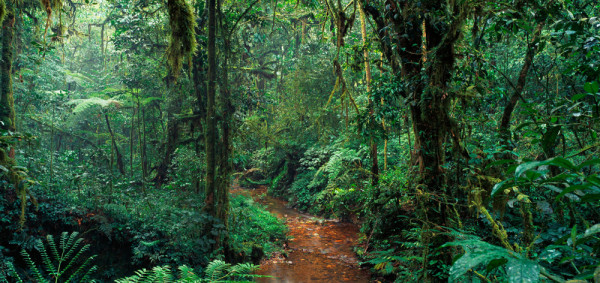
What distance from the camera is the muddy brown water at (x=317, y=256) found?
630 cm

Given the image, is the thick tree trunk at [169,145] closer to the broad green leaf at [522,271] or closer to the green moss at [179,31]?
the green moss at [179,31]

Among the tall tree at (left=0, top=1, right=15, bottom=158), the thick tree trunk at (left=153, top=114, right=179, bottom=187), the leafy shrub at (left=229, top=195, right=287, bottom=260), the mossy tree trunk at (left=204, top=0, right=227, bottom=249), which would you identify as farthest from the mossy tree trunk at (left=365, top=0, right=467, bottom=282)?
the thick tree trunk at (left=153, top=114, right=179, bottom=187)

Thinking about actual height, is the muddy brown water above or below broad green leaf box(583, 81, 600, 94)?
below

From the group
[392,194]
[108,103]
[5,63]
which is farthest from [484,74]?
[108,103]

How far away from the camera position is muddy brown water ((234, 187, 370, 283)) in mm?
6301

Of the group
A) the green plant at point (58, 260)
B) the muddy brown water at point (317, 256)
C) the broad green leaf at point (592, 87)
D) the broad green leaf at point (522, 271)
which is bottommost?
the muddy brown water at point (317, 256)

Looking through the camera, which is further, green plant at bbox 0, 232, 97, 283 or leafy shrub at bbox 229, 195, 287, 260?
leafy shrub at bbox 229, 195, 287, 260

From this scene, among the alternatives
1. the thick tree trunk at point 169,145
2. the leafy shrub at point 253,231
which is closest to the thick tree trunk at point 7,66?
the thick tree trunk at point 169,145

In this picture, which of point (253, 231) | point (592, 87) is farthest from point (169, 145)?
point (592, 87)

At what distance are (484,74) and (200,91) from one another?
675 cm

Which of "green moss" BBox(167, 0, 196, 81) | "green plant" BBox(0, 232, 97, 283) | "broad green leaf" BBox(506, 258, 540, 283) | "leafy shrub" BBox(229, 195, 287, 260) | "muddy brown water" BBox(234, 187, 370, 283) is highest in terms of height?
"green moss" BBox(167, 0, 196, 81)

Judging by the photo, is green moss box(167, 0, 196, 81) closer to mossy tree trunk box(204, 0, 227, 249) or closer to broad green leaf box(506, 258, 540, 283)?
mossy tree trunk box(204, 0, 227, 249)

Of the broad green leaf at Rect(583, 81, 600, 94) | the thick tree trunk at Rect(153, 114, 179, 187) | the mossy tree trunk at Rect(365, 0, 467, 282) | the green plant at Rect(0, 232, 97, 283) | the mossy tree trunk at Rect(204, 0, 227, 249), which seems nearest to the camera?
the broad green leaf at Rect(583, 81, 600, 94)

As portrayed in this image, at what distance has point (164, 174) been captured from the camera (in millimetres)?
11102
